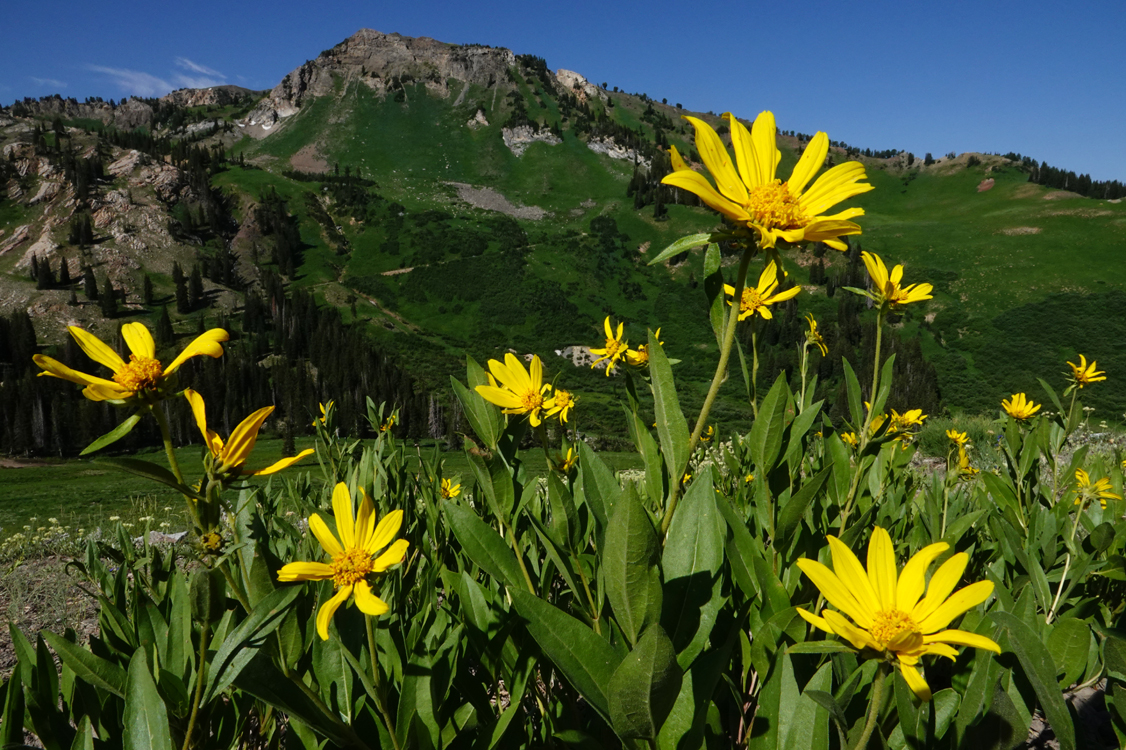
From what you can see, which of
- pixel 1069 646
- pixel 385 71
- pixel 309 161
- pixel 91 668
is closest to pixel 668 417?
pixel 1069 646

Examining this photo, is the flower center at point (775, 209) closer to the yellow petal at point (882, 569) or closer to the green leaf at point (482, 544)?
the yellow petal at point (882, 569)

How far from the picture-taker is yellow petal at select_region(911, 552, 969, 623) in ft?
3.14

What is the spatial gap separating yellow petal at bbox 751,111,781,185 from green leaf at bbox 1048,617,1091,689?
118 cm

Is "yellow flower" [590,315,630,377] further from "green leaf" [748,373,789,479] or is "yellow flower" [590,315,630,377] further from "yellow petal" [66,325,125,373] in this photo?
"yellow petal" [66,325,125,373]

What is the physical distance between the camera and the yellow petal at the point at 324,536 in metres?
1.14

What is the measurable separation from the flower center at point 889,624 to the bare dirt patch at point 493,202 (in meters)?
78.4

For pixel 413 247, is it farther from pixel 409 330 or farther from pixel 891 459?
pixel 891 459

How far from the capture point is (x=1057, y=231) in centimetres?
5975

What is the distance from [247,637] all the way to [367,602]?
7.4 inches

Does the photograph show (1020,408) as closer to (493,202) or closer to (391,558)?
(391,558)

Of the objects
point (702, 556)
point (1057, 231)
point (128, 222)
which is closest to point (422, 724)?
point (702, 556)

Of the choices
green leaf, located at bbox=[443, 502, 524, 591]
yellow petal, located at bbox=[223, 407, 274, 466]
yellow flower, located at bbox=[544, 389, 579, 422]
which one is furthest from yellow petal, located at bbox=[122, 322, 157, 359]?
yellow flower, located at bbox=[544, 389, 579, 422]

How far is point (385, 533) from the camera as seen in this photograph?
4.09 ft

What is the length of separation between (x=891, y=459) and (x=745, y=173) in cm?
257
